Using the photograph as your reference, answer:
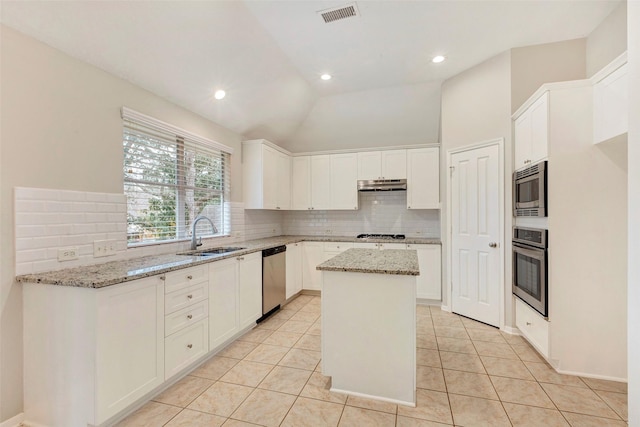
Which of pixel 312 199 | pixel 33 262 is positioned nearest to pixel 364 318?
pixel 33 262

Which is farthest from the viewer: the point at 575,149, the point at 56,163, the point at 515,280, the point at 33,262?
the point at 515,280

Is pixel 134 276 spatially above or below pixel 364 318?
above

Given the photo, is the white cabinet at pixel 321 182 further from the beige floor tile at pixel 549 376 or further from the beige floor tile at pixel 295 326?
the beige floor tile at pixel 549 376

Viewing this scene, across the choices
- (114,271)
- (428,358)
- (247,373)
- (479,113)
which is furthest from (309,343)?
(479,113)

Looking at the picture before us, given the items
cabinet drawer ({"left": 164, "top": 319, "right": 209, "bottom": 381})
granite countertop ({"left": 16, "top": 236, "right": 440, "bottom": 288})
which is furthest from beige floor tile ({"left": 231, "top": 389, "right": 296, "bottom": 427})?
granite countertop ({"left": 16, "top": 236, "right": 440, "bottom": 288})

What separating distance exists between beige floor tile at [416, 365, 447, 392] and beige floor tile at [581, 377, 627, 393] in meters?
1.08

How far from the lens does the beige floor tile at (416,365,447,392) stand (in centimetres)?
226

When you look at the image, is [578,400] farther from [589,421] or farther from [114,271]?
[114,271]

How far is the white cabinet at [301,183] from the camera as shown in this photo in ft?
16.9

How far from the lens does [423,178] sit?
179 inches

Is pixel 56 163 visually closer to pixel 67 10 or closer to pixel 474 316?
pixel 67 10

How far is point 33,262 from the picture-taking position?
1917 millimetres

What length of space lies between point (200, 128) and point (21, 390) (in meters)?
2.71

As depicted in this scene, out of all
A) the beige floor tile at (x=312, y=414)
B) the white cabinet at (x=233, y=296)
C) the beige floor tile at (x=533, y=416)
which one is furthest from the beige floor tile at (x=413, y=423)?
the white cabinet at (x=233, y=296)
